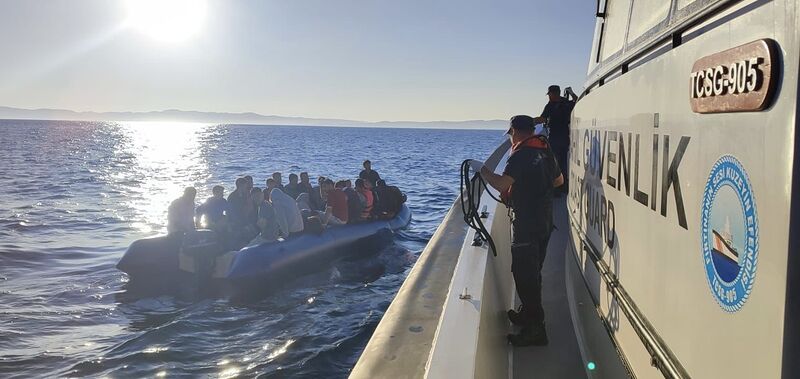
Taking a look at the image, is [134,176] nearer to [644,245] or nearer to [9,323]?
[9,323]

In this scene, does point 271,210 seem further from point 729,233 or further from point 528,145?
point 729,233

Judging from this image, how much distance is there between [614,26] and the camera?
4.18m

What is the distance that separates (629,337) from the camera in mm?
2783

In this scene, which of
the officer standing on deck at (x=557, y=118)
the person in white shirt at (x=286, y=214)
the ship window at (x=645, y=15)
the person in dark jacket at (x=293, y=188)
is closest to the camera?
the ship window at (x=645, y=15)

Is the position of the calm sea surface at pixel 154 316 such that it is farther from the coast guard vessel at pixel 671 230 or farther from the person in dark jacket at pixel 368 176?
Result: the coast guard vessel at pixel 671 230

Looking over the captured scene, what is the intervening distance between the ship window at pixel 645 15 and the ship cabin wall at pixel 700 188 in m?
0.01

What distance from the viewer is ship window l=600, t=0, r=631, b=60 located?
3759 millimetres

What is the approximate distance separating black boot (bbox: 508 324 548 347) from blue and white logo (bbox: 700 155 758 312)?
2350 mm

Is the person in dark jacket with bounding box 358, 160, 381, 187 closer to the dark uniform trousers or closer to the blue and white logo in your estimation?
the dark uniform trousers

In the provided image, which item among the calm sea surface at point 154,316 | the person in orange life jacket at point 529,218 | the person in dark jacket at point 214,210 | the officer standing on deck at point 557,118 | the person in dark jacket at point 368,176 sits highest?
the officer standing on deck at point 557,118

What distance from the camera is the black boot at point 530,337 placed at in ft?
13.3

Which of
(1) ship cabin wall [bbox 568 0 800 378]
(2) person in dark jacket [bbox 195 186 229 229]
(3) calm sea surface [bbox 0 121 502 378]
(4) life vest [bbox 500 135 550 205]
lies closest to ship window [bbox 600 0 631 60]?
(1) ship cabin wall [bbox 568 0 800 378]

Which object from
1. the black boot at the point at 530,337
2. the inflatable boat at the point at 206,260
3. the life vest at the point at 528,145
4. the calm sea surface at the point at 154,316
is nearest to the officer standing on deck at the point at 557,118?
the calm sea surface at the point at 154,316

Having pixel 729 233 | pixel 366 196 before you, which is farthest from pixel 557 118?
pixel 729 233
